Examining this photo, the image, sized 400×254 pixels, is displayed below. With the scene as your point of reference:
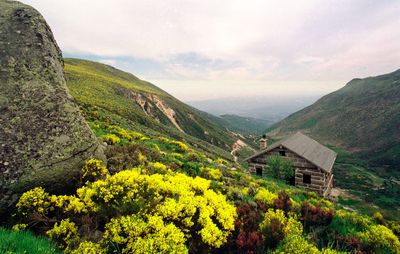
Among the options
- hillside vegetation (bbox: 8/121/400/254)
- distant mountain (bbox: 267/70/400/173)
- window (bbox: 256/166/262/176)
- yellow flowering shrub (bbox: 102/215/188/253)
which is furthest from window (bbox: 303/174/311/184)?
distant mountain (bbox: 267/70/400/173)

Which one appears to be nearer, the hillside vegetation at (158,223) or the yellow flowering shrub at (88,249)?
the yellow flowering shrub at (88,249)

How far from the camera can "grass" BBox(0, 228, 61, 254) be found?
4336 millimetres

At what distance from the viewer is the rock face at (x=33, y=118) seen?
648 cm

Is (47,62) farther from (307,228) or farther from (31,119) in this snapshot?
(307,228)

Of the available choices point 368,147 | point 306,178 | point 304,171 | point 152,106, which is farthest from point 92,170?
point 368,147

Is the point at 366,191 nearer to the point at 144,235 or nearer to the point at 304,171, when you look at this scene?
the point at 304,171

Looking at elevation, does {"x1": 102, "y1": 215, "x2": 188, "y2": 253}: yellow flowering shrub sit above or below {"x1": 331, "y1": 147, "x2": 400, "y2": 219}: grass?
above

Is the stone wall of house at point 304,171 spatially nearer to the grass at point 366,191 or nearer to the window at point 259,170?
the window at point 259,170

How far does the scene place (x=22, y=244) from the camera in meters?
4.53

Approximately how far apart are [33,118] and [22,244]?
396 cm

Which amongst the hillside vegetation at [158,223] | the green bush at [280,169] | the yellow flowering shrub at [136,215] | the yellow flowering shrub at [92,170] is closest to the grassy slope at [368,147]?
the green bush at [280,169]

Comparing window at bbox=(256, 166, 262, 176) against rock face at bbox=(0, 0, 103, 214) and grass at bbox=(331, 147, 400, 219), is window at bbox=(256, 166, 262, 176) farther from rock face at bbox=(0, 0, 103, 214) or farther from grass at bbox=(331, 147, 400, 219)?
rock face at bbox=(0, 0, 103, 214)

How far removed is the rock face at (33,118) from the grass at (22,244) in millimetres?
1732

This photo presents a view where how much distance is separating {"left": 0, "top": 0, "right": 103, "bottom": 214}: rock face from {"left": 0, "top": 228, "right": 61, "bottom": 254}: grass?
1.73 meters
